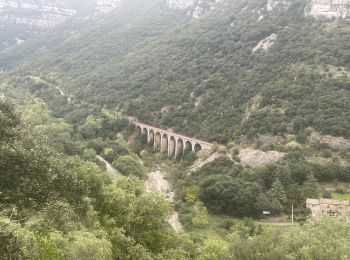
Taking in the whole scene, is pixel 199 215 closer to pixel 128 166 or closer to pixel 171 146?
pixel 128 166

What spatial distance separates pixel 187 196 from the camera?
189ft

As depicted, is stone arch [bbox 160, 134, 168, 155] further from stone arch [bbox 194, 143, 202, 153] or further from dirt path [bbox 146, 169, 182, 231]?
stone arch [bbox 194, 143, 202, 153]

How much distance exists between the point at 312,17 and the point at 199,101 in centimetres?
3710

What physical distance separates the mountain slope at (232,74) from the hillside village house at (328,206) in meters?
16.1

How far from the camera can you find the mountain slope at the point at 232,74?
71.8m

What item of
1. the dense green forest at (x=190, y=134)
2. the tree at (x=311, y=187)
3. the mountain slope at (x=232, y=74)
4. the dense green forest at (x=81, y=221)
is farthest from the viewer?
the mountain slope at (x=232, y=74)

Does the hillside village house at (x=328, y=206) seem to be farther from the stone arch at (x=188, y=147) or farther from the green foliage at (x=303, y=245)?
the stone arch at (x=188, y=147)

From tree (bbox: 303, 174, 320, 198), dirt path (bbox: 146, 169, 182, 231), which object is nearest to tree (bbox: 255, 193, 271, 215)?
tree (bbox: 303, 174, 320, 198)

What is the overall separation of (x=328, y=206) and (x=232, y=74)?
45492 millimetres

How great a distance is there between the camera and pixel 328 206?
49812 millimetres

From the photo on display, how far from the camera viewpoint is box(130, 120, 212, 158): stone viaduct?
76.0 metres

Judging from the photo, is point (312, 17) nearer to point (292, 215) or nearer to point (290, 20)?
point (290, 20)

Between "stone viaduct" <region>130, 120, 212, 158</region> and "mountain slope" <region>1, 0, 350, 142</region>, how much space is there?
2.16 m

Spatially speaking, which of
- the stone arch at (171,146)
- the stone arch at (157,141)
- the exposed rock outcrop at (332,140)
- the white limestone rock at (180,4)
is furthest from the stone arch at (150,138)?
the white limestone rock at (180,4)
